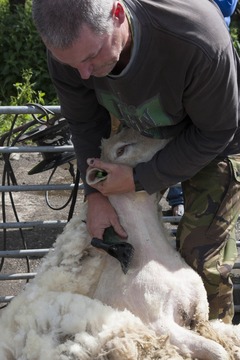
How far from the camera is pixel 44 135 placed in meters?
4.00

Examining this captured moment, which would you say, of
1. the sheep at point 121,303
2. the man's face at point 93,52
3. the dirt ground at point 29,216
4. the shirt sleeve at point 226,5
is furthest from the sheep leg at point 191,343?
the shirt sleeve at point 226,5

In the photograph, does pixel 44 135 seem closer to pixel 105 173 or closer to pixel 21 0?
pixel 105 173

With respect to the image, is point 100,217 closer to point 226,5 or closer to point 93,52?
point 93,52

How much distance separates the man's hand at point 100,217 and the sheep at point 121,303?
0.03m

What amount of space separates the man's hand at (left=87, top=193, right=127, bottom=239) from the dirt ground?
4.43 ft

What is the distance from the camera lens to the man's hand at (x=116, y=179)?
9.96ft

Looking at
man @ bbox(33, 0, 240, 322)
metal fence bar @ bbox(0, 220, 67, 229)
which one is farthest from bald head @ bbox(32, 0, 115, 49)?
metal fence bar @ bbox(0, 220, 67, 229)

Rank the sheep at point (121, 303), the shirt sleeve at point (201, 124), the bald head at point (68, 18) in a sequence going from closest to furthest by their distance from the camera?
the bald head at point (68, 18) → the shirt sleeve at point (201, 124) → the sheep at point (121, 303)

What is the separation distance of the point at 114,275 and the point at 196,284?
35 cm

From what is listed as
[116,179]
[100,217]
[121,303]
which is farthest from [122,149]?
[121,303]

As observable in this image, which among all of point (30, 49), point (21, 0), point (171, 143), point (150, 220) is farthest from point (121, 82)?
point (21, 0)

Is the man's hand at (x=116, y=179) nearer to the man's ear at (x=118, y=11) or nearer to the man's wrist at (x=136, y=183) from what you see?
the man's wrist at (x=136, y=183)

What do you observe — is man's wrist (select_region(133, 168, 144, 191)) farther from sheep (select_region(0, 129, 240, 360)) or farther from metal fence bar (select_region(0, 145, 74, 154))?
metal fence bar (select_region(0, 145, 74, 154))

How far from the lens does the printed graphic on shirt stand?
9.48 ft
